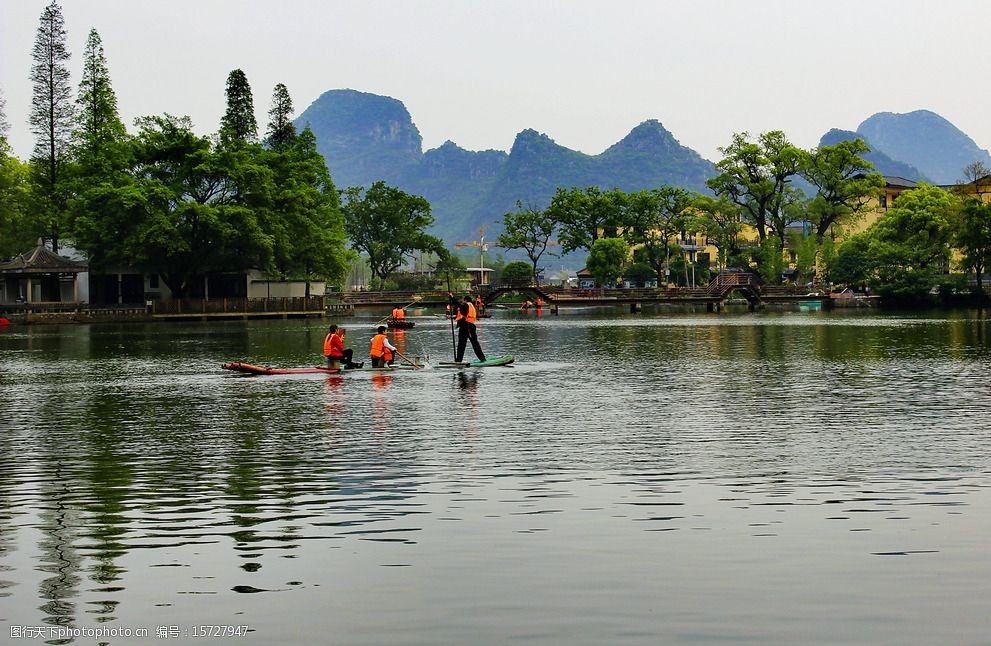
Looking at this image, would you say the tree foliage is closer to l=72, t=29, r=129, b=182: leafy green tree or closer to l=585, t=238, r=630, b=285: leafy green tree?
l=585, t=238, r=630, b=285: leafy green tree

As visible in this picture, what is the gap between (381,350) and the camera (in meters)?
38.6

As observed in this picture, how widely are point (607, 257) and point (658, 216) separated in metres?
9.35

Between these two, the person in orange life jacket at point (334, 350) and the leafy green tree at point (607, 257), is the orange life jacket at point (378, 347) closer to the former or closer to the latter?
the person in orange life jacket at point (334, 350)

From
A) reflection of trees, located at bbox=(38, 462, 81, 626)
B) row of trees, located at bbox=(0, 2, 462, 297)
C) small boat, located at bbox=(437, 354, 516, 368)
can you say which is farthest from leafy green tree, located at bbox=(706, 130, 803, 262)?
reflection of trees, located at bbox=(38, 462, 81, 626)

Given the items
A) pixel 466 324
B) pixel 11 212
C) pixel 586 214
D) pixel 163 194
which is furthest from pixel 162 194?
pixel 586 214

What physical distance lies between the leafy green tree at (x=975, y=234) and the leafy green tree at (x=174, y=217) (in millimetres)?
69037

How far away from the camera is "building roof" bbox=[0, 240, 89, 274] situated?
90938 mm

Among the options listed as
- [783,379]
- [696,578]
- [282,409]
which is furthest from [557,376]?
[696,578]

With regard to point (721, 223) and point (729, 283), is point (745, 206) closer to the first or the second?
point (721, 223)

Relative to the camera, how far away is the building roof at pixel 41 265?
298 ft

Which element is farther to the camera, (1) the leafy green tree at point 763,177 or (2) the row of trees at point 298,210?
(1) the leafy green tree at point 763,177

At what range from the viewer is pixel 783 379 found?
114 feet

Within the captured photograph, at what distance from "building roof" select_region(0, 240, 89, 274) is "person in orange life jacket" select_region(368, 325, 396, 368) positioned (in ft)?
203

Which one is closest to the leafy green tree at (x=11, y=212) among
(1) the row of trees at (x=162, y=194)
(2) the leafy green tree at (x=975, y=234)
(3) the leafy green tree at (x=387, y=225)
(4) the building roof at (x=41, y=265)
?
(1) the row of trees at (x=162, y=194)
